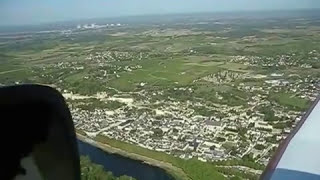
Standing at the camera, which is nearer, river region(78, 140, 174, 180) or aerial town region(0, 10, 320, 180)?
river region(78, 140, 174, 180)

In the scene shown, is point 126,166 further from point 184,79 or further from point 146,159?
point 184,79

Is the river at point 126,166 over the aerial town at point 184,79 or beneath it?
beneath

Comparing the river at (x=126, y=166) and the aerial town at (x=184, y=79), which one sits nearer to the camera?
the river at (x=126, y=166)

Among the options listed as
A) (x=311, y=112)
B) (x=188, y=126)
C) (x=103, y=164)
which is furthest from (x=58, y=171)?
(x=188, y=126)

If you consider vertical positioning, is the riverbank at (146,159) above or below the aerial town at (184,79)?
below

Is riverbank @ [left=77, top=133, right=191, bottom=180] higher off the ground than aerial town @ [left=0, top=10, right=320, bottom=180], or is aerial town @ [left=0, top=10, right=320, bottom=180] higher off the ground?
aerial town @ [left=0, top=10, right=320, bottom=180]

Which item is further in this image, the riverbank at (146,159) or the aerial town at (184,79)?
the aerial town at (184,79)

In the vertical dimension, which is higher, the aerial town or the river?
the aerial town

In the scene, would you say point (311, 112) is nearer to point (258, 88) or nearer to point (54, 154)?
point (54, 154)
